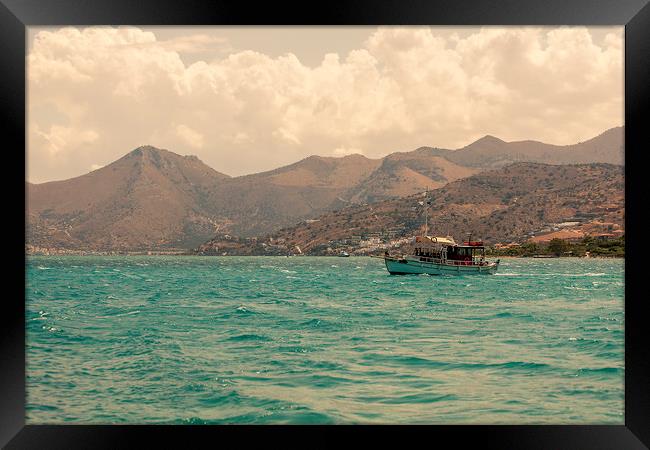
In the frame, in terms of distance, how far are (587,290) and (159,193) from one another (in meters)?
89.7

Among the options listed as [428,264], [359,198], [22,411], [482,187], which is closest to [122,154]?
[359,198]

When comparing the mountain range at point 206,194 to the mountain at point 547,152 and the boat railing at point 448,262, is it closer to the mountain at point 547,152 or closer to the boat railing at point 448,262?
the mountain at point 547,152

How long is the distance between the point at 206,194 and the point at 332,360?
344 feet

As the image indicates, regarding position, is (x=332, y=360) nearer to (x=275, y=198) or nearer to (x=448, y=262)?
(x=448, y=262)

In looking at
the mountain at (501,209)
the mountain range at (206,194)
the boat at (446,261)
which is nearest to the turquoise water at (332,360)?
the boat at (446,261)

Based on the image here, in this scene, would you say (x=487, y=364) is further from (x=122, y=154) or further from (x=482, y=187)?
(x=122, y=154)

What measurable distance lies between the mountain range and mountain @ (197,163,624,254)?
1496 centimetres

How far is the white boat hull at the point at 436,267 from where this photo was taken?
1332 inches

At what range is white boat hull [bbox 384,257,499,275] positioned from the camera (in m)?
33.8

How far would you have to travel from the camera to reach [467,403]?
26.2 ft

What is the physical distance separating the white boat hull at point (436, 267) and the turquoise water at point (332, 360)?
22.0 feet
